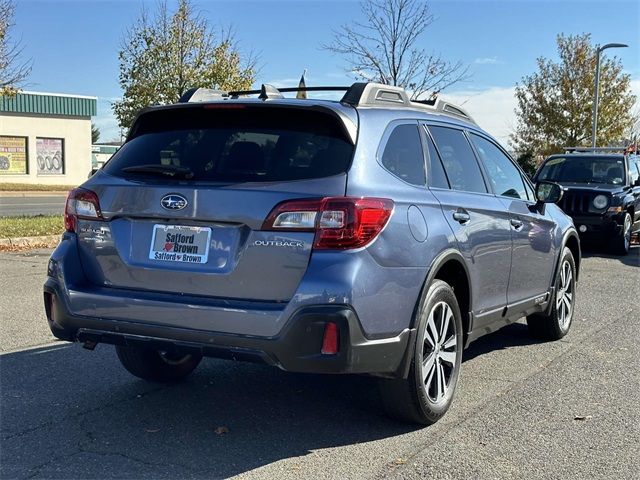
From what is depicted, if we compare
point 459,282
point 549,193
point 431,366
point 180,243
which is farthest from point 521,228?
point 180,243

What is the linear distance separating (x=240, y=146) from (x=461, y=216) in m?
1.49

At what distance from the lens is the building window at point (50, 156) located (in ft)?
127

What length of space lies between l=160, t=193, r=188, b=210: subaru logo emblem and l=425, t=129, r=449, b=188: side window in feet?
4.99

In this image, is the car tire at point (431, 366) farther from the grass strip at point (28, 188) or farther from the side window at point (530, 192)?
the grass strip at point (28, 188)

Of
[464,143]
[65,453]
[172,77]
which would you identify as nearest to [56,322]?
[65,453]

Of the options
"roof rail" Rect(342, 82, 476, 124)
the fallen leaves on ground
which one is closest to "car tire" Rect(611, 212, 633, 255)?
"roof rail" Rect(342, 82, 476, 124)

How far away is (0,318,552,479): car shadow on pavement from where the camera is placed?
144 inches

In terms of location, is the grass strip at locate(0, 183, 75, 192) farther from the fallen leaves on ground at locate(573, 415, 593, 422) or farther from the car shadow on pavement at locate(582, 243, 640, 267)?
the fallen leaves on ground at locate(573, 415, 593, 422)

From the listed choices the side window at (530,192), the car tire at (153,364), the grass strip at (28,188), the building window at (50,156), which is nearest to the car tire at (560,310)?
the side window at (530,192)

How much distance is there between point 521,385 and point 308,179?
8.02 feet

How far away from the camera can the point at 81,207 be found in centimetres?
414

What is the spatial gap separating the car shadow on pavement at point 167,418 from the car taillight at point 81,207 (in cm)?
115

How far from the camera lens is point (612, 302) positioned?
8.53m

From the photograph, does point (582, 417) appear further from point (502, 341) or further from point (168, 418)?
point (168, 418)
